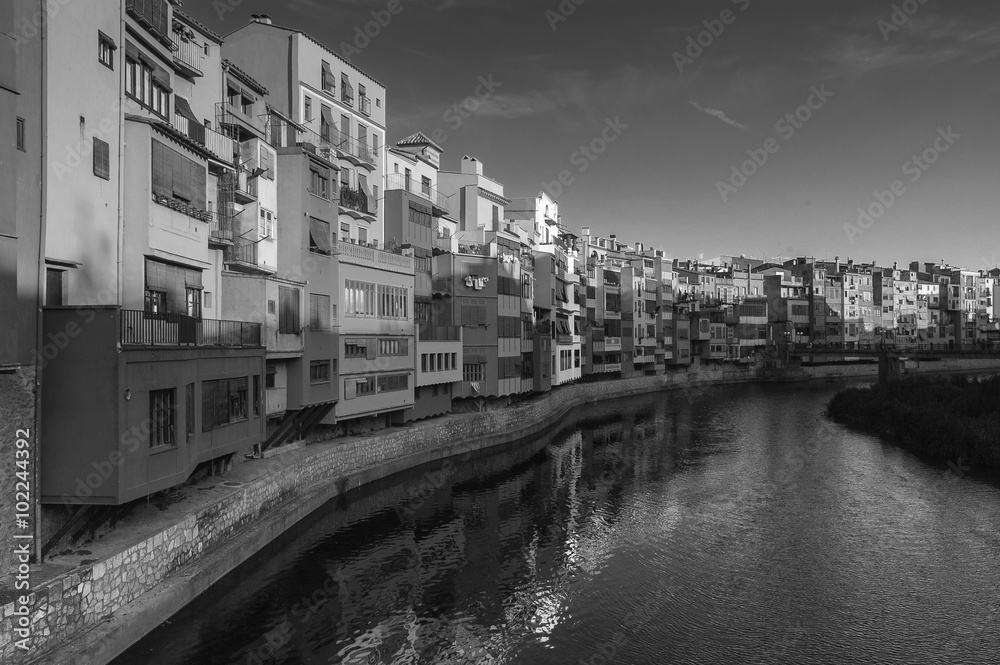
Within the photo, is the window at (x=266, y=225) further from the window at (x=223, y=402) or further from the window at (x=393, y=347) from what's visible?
the window at (x=393, y=347)

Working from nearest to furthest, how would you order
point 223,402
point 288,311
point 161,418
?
point 161,418
point 223,402
point 288,311

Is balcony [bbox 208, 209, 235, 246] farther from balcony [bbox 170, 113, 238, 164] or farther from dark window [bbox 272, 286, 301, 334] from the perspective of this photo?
dark window [bbox 272, 286, 301, 334]

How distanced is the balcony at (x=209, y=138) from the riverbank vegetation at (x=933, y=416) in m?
39.5

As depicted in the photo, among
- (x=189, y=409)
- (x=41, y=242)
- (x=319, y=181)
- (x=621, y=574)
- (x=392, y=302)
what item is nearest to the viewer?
(x=41, y=242)

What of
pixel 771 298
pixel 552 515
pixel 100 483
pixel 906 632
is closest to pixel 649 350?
pixel 771 298

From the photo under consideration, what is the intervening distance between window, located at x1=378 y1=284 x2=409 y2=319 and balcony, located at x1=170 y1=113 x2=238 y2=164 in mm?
10781

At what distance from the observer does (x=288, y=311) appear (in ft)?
90.1

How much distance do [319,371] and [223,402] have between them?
29.9 ft

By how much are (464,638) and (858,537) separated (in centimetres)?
1591

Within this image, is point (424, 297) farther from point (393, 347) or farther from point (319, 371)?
point (319, 371)

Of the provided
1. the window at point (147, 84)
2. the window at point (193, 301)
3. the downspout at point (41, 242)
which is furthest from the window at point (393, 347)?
the downspout at point (41, 242)

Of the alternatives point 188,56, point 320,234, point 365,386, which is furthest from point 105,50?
point 365,386

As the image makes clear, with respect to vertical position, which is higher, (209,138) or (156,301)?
(209,138)

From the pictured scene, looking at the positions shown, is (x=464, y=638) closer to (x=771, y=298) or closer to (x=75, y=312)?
(x=75, y=312)
